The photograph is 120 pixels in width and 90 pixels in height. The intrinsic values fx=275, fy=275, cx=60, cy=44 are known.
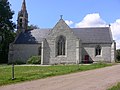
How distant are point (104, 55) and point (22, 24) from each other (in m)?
20.4

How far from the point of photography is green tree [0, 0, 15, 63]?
5900 centimetres

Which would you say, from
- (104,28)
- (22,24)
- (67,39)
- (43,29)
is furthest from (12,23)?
(104,28)

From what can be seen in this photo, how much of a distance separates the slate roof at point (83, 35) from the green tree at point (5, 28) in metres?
4.00

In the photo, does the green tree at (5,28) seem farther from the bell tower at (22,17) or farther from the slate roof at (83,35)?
the slate roof at (83,35)

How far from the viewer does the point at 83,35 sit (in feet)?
185

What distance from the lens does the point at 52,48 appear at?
51.1m

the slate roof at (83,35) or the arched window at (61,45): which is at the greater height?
the slate roof at (83,35)

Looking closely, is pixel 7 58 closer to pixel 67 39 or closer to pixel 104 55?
pixel 67 39

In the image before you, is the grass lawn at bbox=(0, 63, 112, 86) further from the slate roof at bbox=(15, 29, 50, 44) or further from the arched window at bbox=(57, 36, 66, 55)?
the slate roof at bbox=(15, 29, 50, 44)

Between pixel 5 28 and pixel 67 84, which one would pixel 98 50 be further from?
pixel 67 84

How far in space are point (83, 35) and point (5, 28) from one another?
17420 mm

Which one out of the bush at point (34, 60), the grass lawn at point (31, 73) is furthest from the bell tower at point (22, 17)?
the grass lawn at point (31, 73)

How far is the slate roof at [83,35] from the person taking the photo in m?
54.4

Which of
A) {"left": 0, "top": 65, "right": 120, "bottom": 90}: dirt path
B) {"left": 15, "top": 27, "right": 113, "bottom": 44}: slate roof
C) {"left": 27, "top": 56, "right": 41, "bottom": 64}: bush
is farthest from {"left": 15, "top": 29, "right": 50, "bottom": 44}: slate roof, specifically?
{"left": 0, "top": 65, "right": 120, "bottom": 90}: dirt path
